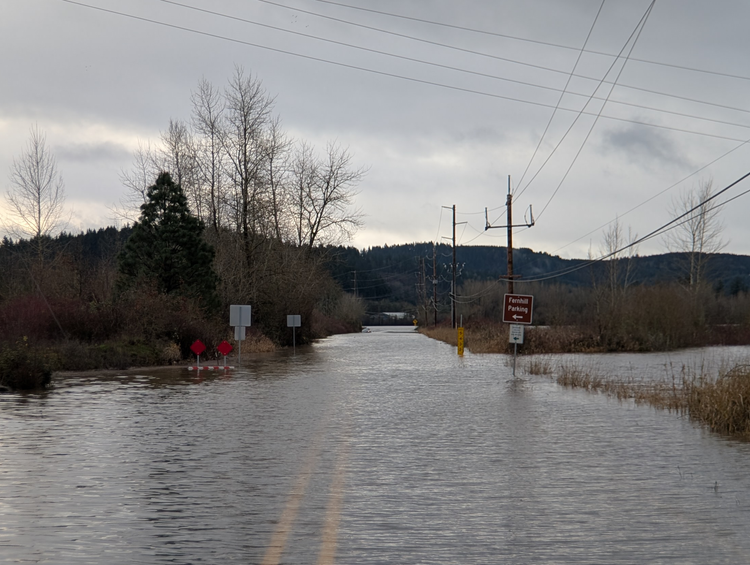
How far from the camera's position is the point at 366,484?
32.1ft

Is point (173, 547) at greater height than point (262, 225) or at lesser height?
lesser

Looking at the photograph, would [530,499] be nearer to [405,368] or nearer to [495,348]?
[405,368]

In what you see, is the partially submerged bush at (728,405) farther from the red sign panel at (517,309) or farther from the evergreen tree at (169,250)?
the evergreen tree at (169,250)

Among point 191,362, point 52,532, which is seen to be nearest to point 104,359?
point 191,362

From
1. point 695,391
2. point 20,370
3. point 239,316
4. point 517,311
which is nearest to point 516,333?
point 517,311

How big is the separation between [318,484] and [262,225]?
49.7 m

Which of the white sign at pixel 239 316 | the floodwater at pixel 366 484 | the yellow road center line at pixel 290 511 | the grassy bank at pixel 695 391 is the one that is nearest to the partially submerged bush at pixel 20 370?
the floodwater at pixel 366 484

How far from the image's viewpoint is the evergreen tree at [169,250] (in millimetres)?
45812

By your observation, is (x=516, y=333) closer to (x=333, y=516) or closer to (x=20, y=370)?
(x=20, y=370)

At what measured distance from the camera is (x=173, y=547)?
22.7 feet

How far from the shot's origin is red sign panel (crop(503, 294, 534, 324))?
94.2ft

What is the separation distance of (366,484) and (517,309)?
66.0ft

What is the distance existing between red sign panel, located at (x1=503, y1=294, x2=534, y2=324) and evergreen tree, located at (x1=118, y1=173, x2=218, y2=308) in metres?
22.7

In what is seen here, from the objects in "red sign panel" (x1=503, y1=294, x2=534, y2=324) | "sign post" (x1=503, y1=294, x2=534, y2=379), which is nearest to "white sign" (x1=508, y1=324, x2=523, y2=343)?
"sign post" (x1=503, y1=294, x2=534, y2=379)
